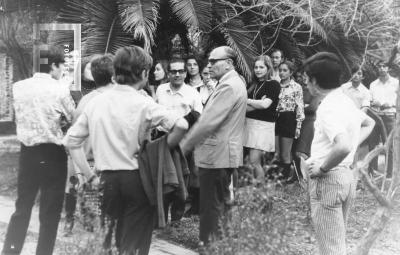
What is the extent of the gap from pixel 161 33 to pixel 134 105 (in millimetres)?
5442

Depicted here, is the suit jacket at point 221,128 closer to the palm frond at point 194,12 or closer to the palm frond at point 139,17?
the palm frond at point 139,17

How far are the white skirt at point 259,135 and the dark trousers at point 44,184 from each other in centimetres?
278

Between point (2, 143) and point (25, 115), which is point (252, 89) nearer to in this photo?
point (25, 115)

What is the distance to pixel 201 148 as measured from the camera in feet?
18.8

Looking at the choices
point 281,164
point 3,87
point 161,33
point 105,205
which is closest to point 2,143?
point 3,87

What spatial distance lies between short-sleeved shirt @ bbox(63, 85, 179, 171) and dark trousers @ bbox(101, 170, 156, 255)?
75 mm

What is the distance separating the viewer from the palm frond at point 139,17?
25.7ft

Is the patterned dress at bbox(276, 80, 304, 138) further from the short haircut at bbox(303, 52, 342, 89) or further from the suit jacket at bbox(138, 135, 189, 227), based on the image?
the suit jacket at bbox(138, 135, 189, 227)

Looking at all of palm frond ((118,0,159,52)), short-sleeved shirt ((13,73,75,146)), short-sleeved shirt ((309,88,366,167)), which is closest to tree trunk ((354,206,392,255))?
short-sleeved shirt ((309,88,366,167))

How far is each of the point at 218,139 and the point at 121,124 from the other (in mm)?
1563

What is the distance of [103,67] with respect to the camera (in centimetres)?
532

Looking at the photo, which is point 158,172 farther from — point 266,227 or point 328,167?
point 328,167

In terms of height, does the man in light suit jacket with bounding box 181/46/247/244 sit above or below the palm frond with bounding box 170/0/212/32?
below

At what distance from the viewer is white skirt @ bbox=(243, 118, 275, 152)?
746 centimetres
